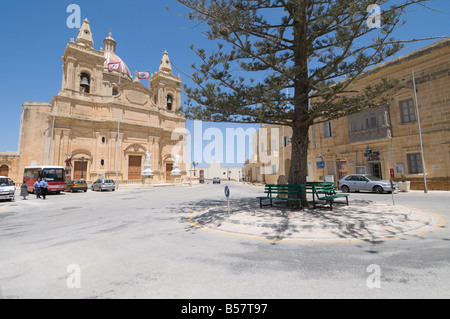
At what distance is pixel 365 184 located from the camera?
17.2 meters

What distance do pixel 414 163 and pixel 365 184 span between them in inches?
204

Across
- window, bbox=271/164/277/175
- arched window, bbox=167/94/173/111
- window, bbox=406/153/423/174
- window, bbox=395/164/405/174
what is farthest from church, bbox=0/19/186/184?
window, bbox=406/153/423/174

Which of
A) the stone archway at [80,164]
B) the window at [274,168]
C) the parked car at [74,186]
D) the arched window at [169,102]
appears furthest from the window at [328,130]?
the stone archway at [80,164]

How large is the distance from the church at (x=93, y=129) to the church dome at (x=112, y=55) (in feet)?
23.0

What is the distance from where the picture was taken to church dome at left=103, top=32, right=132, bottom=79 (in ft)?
159

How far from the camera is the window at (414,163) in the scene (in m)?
18.0

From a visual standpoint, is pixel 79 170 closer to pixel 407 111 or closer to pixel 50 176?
pixel 50 176

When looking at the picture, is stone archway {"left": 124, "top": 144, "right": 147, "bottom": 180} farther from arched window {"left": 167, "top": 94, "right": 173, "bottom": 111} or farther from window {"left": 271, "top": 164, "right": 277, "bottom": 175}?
window {"left": 271, "top": 164, "right": 277, "bottom": 175}

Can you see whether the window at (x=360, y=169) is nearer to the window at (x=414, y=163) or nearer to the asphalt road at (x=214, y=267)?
the window at (x=414, y=163)

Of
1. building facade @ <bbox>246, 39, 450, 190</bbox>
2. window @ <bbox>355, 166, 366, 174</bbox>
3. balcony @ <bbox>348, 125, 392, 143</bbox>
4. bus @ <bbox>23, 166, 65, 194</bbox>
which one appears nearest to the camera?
building facade @ <bbox>246, 39, 450, 190</bbox>

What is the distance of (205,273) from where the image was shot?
131 inches

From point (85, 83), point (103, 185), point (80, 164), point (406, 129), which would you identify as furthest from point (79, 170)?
point (406, 129)
